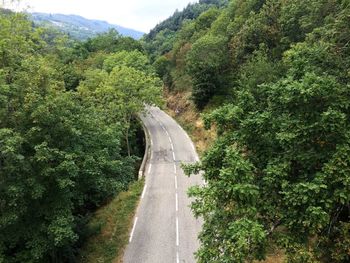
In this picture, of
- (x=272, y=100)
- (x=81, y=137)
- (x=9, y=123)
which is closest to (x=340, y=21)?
(x=272, y=100)

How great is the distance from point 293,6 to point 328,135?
23.6 meters

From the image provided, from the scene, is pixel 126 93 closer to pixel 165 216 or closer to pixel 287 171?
pixel 165 216

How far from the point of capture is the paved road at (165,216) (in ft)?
57.6

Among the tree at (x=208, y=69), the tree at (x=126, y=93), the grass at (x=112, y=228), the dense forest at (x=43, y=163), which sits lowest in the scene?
the grass at (x=112, y=228)

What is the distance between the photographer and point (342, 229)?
9594mm

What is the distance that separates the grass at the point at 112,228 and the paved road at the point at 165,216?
1.58 feet

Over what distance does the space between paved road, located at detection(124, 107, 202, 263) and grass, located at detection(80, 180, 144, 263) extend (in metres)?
0.48

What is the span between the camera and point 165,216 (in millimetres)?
21141

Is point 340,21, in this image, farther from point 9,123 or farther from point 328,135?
point 9,123

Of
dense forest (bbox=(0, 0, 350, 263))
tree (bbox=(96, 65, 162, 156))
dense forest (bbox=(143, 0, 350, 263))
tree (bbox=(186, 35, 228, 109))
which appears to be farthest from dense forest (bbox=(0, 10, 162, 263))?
tree (bbox=(186, 35, 228, 109))

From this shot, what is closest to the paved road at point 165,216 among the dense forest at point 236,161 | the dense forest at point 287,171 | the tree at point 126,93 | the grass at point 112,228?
the grass at point 112,228

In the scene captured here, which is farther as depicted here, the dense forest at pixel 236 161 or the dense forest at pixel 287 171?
the dense forest at pixel 236 161

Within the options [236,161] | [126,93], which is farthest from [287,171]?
[126,93]

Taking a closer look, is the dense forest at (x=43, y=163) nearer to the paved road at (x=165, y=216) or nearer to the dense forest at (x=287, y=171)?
the paved road at (x=165, y=216)
